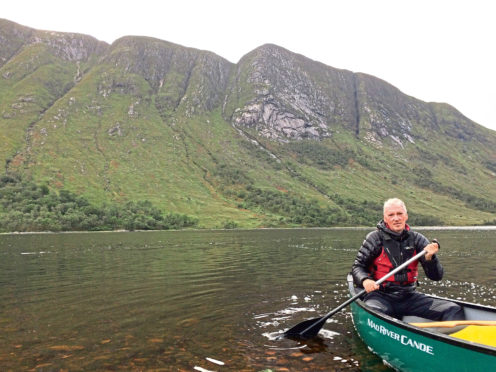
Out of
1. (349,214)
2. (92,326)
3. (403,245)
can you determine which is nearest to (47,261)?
(92,326)

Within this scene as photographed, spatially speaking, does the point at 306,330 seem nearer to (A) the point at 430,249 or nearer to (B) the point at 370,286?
(B) the point at 370,286

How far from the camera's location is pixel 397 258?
12.2 metres

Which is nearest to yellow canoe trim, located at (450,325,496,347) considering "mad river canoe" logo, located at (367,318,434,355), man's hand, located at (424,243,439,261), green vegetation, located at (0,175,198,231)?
"mad river canoe" logo, located at (367,318,434,355)

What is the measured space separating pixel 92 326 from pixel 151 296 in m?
6.92

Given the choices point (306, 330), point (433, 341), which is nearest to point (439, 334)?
point (433, 341)

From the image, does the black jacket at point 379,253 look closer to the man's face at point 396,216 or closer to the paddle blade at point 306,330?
the man's face at point 396,216

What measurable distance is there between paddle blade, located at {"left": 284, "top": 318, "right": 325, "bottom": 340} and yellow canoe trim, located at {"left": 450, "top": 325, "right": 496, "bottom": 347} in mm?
5307

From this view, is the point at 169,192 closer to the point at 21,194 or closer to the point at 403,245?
the point at 21,194

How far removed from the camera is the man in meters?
11.8

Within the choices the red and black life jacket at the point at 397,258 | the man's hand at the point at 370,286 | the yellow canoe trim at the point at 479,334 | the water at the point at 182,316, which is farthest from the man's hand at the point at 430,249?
the water at the point at 182,316

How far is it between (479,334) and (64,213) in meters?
159

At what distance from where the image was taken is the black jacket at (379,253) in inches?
463

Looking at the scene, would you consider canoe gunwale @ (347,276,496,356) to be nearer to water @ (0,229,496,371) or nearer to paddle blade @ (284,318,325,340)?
water @ (0,229,496,371)

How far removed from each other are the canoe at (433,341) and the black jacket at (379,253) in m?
1.06
